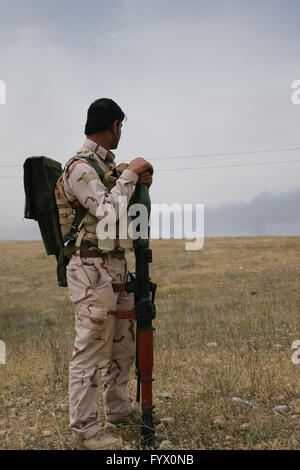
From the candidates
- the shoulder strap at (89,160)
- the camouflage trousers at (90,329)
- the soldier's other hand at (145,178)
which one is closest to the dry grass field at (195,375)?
the camouflage trousers at (90,329)

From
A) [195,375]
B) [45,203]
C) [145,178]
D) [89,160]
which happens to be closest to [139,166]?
[145,178]

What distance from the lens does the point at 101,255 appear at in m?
3.53

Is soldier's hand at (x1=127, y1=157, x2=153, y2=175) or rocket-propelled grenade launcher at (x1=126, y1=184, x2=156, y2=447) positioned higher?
soldier's hand at (x1=127, y1=157, x2=153, y2=175)

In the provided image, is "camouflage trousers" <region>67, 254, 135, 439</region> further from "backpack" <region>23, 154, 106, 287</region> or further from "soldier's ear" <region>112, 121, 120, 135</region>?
"soldier's ear" <region>112, 121, 120, 135</region>

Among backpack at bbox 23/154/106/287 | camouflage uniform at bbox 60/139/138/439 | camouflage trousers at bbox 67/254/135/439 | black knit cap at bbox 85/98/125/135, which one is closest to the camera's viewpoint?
camouflage uniform at bbox 60/139/138/439

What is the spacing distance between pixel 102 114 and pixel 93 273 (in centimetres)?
133

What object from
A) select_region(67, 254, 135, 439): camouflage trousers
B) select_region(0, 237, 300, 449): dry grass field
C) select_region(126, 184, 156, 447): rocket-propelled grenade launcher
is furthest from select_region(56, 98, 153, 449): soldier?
select_region(0, 237, 300, 449): dry grass field

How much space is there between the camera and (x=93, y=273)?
3484 mm

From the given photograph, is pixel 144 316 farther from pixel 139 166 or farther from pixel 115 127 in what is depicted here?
pixel 115 127

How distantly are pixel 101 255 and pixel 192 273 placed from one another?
19.5 metres

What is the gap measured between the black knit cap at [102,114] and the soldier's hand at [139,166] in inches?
17.0

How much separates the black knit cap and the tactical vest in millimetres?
258

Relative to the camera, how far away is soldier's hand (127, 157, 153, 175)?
11.2 feet

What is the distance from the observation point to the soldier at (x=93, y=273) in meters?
3.35
